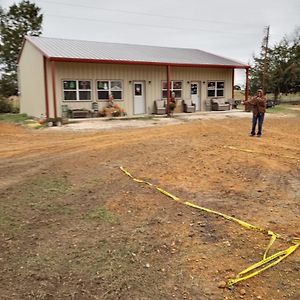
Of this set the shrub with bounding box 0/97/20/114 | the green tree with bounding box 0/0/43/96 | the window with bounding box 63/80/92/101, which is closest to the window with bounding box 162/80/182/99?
the window with bounding box 63/80/92/101

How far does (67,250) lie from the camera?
3805 millimetres

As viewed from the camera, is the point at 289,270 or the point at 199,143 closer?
the point at 289,270

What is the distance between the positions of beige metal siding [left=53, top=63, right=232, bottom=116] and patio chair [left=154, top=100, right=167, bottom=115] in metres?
0.32

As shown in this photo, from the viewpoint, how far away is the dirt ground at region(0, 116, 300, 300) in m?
3.21

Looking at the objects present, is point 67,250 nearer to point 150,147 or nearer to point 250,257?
point 250,257

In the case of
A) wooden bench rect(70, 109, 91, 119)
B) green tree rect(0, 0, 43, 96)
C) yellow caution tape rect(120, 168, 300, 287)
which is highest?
green tree rect(0, 0, 43, 96)

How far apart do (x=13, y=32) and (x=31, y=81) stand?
15.6 meters

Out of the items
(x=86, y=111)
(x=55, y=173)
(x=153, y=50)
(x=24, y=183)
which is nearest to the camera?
(x=24, y=183)

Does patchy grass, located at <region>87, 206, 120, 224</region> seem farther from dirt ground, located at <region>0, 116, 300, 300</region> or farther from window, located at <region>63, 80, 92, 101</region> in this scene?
window, located at <region>63, 80, 92, 101</region>

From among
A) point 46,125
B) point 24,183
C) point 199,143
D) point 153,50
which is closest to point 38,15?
point 153,50

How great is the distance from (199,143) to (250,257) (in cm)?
663

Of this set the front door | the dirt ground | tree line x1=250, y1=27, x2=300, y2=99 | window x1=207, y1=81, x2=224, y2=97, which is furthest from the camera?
tree line x1=250, y1=27, x2=300, y2=99

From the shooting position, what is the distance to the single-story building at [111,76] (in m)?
18.7

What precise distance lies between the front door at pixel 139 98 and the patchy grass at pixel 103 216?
16.7 m
